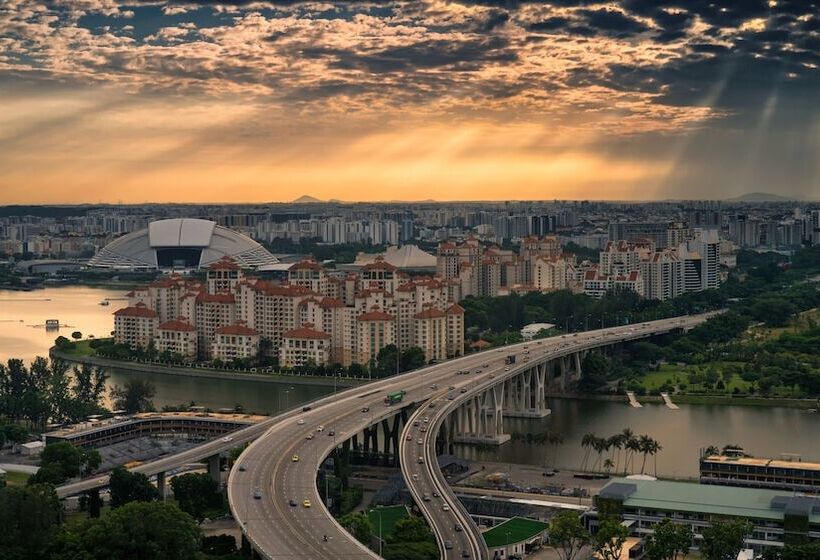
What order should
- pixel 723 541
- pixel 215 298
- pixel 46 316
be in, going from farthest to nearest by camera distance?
pixel 46 316 < pixel 215 298 < pixel 723 541

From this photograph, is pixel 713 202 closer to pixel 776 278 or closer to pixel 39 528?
pixel 776 278

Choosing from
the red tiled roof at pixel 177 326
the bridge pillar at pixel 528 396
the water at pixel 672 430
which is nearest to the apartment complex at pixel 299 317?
the red tiled roof at pixel 177 326

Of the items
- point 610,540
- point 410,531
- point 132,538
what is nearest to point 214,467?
point 410,531

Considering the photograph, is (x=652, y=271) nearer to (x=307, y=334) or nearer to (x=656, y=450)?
(x=307, y=334)

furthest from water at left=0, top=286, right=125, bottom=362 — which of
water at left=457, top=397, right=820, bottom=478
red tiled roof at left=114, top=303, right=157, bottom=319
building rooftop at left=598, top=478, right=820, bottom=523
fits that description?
building rooftop at left=598, top=478, right=820, bottom=523

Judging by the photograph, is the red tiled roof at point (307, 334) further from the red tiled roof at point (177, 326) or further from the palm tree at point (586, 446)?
the palm tree at point (586, 446)

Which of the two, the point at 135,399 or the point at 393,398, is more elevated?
the point at 393,398
